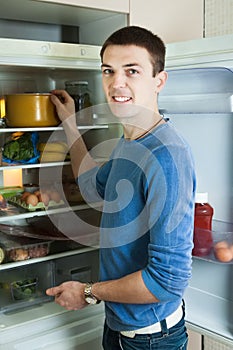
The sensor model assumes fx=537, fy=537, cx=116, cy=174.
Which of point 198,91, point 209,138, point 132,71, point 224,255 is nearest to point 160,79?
point 132,71

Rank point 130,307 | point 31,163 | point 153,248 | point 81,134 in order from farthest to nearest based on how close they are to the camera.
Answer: point 81,134 < point 31,163 < point 130,307 < point 153,248

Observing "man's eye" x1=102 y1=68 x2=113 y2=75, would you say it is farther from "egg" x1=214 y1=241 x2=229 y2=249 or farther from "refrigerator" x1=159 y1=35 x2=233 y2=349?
"egg" x1=214 y1=241 x2=229 y2=249

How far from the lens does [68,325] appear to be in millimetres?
1804

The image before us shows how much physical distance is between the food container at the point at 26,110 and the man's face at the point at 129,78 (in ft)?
1.11

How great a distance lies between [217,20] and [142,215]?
106 centimetres

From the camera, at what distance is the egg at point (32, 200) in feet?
5.64

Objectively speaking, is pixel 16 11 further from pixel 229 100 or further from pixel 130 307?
pixel 130 307

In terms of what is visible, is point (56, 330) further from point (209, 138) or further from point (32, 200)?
point (209, 138)

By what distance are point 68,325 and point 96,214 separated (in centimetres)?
39

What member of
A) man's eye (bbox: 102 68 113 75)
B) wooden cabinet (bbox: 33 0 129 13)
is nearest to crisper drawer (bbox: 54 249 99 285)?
man's eye (bbox: 102 68 113 75)

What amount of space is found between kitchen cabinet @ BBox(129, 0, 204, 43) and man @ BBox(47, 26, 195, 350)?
15.2 inches

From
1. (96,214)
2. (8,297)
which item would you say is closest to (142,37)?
(96,214)

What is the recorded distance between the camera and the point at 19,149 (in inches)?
67.5

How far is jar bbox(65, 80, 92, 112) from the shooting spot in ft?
5.87
